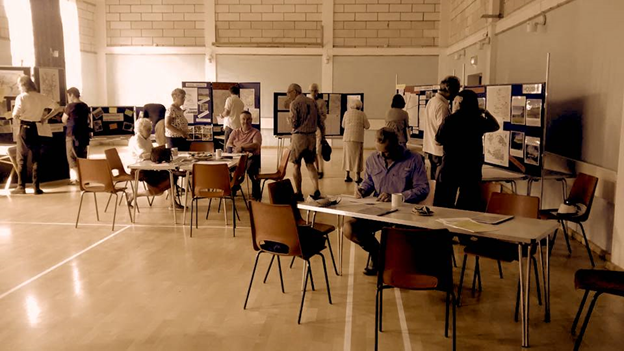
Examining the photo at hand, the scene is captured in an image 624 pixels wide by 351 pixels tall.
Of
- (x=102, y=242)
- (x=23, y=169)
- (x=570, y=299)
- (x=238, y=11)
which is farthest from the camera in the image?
(x=238, y=11)

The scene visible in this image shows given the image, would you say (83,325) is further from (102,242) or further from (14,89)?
(14,89)

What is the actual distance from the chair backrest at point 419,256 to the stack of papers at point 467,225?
1.09 ft

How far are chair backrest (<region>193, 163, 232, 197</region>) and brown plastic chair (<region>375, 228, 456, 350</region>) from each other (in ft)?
10.6

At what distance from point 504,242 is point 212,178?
334 centimetres

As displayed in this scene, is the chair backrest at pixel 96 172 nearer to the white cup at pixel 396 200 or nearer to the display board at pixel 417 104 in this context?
the white cup at pixel 396 200

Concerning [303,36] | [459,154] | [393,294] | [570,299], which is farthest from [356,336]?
[303,36]

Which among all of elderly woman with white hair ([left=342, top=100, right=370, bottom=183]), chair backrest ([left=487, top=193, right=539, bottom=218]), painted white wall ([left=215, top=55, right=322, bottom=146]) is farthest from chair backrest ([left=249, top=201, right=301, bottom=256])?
painted white wall ([left=215, top=55, right=322, bottom=146])

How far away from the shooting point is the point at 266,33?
51.3ft

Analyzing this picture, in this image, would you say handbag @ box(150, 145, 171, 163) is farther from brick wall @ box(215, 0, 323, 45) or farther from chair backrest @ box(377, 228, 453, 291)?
brick wall @ box(215, 0, 323, 45)

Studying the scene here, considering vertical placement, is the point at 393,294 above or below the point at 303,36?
below

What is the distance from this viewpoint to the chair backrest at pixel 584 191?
16.4ft

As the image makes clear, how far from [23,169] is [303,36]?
29.3ft

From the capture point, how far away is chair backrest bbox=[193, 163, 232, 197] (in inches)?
243

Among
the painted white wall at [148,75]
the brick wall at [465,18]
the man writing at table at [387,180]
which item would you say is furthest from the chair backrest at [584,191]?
the painted white wall at [148,75]
